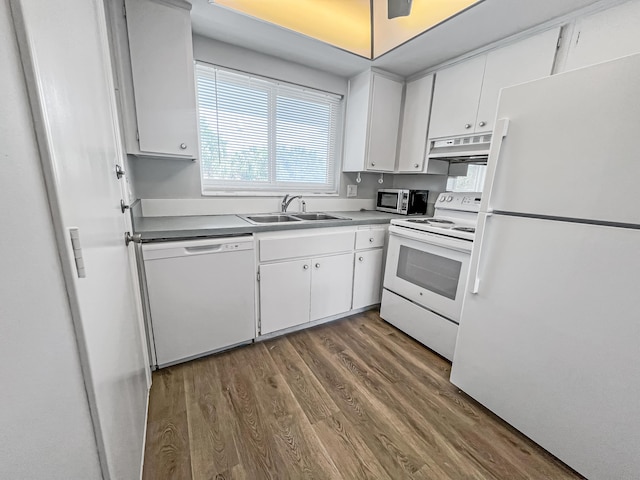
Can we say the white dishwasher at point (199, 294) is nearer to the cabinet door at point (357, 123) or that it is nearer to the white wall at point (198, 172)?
the white wall at point (198, 172)

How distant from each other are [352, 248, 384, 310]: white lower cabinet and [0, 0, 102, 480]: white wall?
6.51ft

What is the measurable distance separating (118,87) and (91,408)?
1.74 metres

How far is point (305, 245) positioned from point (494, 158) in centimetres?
129

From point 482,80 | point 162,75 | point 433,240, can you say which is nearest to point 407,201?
point 433,240

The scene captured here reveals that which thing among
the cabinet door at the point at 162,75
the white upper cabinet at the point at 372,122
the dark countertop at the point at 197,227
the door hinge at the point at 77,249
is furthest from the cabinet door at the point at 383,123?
the door hinge at the point at 77,249

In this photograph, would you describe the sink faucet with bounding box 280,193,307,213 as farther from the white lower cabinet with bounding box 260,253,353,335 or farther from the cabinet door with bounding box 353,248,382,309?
the cabinet door with bounding box 353,248,382,309

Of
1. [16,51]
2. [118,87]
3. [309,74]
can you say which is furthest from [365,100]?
[16,51]

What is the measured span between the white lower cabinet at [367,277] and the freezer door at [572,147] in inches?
45.4

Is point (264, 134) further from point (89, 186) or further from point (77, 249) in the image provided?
point (77, 249)

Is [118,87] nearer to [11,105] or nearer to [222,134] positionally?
[222,134]

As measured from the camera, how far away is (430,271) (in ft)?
6.34

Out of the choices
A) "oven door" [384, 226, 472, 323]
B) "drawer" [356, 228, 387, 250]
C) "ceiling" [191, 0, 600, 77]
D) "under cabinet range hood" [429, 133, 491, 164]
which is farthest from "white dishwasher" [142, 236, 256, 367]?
"under cabinet range hood" [429, 133, 491, 164]

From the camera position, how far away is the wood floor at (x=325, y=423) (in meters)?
1.16

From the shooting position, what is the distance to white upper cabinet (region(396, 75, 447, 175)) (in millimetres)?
2415
